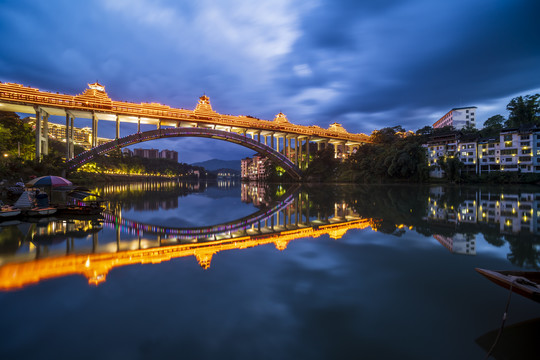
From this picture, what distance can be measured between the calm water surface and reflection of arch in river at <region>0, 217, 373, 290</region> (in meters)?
0.03

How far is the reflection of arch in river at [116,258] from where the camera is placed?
4000mm

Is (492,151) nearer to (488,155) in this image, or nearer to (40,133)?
(488,155)

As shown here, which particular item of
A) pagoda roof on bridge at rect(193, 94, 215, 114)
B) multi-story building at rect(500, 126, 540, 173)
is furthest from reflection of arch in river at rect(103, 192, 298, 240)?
multi-story building at rect(500, 126, 540, 173)

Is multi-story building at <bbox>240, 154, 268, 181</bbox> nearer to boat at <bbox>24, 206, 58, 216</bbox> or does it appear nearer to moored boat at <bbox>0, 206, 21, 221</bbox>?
boat at <bbox>24, 206, 58, 216</bbox>

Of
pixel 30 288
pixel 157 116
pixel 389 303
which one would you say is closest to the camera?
pixel 389 303

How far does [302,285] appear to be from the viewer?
12.0ft

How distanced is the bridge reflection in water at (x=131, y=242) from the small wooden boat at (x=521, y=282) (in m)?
3.75

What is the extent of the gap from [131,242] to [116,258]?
4.31ft

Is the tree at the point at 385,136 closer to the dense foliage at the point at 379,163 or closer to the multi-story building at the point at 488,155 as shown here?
the dense foliage at the point at 379,163

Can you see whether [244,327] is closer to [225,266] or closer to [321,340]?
[321,340]

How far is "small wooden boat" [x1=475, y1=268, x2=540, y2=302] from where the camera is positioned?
2484 mm

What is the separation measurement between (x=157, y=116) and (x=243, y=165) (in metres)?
79.2

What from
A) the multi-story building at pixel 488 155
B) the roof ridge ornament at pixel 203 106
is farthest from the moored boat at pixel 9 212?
the multi-story building at pixel 488 155

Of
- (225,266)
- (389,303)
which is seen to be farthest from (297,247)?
(389,303)
